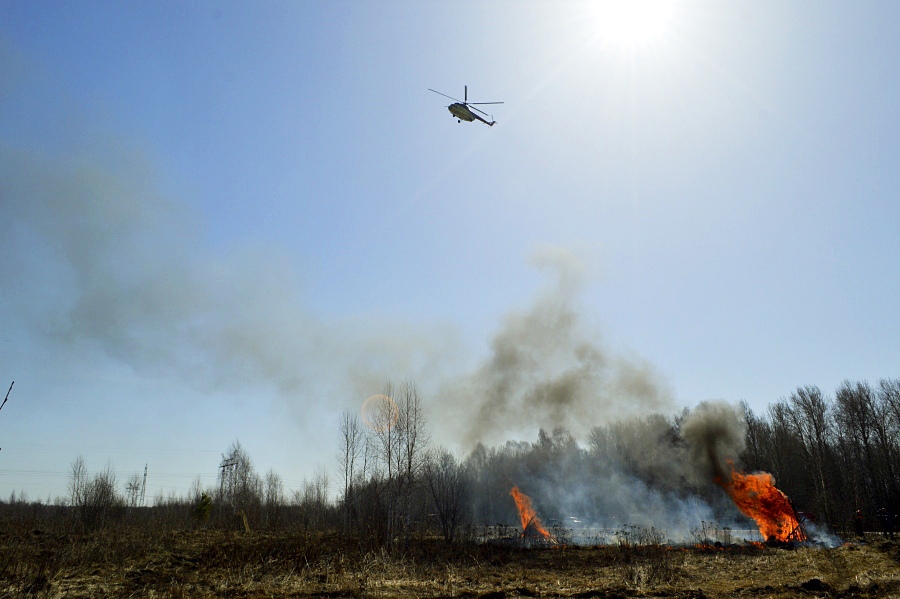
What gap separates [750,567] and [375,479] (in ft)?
86.1

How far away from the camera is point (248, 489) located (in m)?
61.1

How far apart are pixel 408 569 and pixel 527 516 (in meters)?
19.4

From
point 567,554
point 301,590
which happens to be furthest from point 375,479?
point 301,590

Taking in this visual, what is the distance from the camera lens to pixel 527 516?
123ft

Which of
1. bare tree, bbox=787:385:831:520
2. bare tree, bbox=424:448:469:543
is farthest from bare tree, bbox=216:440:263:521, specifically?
bare tree, bbox=787:385:831:520

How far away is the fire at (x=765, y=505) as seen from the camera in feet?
97.2

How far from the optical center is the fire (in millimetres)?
29641

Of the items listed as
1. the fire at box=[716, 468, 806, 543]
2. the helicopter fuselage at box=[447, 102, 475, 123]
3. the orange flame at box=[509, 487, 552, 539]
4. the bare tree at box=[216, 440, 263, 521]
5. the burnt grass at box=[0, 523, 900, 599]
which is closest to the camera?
the burnt grass at box=[0, 523, 900, 599]

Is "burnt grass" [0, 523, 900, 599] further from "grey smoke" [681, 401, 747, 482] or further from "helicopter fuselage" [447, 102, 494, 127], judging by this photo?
"helicopter fuselage" [447, 102, 494, 127]

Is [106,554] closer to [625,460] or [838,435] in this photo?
[625,460]

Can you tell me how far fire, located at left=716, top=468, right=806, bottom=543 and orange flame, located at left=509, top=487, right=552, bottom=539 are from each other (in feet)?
42.5

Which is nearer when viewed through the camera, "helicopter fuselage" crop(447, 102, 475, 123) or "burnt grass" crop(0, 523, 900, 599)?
"burnt grass" crop(0, 523, 900, 599)

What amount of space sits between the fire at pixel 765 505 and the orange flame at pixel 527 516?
42.5ft

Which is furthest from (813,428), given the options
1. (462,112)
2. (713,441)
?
(462,112)
